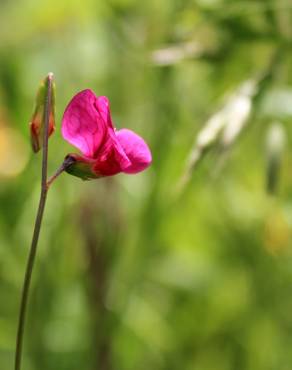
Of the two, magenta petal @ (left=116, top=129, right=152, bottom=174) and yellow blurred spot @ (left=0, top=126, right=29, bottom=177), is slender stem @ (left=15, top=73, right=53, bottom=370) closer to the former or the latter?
magenta petal @ (left=116, top=129, right=152, bottom=174)

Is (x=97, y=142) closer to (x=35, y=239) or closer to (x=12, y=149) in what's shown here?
(x=35, y=239)

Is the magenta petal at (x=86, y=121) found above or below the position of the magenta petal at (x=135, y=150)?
above

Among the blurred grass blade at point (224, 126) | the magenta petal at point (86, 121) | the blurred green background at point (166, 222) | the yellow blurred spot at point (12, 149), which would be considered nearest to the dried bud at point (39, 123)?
the magenta petal at point (86, 121)

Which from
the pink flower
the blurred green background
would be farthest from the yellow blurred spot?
the pink flower

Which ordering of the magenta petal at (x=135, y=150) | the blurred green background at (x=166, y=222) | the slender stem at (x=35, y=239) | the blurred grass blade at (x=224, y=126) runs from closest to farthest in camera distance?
the slender stem at (x=35, y=239), the magenta petal at (x=135, y=150), the blurred grass blade at (x=224, y=126), the blurred green background at (x=166, y=222)

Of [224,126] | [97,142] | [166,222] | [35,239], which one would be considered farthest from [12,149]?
[35,239]

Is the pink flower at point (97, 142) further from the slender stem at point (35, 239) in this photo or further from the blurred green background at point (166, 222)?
the blurred green background at point (166, 222)
